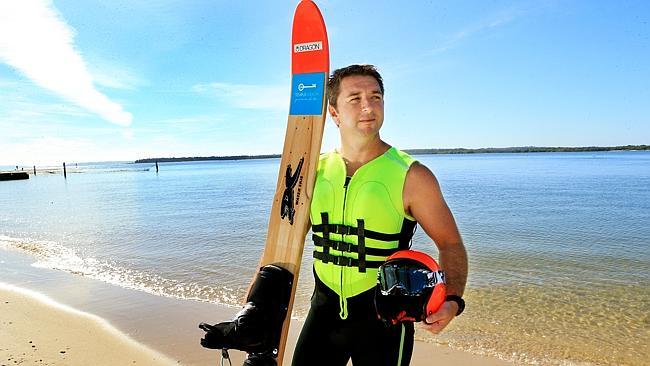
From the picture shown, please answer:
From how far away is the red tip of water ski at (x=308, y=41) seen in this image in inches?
117

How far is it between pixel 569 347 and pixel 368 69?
421 cm

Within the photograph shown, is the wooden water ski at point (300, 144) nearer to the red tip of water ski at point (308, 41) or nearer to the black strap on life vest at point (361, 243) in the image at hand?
the red tip of water ski at point (308, 41)

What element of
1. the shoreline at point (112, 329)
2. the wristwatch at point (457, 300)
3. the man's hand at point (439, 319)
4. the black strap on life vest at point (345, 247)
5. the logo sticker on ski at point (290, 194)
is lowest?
the shoreline at point (112, 329)

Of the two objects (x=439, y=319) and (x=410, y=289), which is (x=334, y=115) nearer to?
(x=410, y=289)

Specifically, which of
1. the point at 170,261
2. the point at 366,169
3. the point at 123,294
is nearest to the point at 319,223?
the point at 366,169

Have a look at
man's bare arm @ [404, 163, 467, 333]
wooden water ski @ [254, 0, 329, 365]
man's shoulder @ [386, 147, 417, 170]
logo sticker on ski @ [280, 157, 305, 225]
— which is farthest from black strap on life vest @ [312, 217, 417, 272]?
logo sticker on ski @ [280, 157, 305, 225]

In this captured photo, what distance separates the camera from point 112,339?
4859 mm

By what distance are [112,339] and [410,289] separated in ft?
14.2

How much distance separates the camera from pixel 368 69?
2.29m

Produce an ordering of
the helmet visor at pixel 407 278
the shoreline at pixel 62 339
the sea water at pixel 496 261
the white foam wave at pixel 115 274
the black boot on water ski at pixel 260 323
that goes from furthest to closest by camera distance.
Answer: the white foam wave at pixel 115 274, the sea water at pixel 496 261, the shoreline at pixel 62 339, the black boot on water ski at pixel 260 323, the helmet visor at pixel 407 278

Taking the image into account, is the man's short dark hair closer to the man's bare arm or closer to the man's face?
the man's face

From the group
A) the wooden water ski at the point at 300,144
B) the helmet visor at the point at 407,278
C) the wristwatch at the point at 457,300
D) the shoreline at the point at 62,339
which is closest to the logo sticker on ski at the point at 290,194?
the wooden water ski at the point at 300,144

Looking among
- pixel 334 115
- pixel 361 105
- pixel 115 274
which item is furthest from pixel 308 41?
pixel 115 274

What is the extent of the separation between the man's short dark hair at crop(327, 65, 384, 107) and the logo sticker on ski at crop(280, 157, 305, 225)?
532mm
